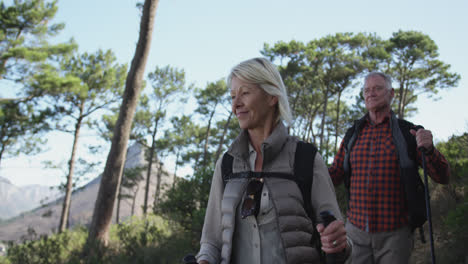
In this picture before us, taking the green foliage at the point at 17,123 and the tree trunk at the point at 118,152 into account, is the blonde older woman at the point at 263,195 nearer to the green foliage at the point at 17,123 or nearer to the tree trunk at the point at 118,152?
the tree trunk at the point at 118,152

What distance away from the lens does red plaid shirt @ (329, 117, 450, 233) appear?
233 centimetres

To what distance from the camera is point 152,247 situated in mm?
6086

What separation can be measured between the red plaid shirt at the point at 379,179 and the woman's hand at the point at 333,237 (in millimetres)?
1309

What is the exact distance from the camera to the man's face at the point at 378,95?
264cm

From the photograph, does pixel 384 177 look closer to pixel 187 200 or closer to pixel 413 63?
pixel 187 200

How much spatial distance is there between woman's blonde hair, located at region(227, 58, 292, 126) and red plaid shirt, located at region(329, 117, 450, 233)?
46.3 inches

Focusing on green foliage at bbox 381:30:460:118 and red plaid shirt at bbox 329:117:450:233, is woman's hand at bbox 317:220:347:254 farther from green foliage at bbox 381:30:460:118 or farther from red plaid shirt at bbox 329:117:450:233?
green foliage at bbox 381:30:460:118

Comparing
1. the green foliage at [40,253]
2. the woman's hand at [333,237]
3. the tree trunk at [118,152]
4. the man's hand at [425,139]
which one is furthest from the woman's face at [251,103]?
the tree trunk at [118,152]

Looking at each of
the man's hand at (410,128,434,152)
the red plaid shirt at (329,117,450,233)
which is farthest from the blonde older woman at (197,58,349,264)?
the red plaid shirt at (329,117,450,233)

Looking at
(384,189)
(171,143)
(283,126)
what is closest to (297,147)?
(283,126)

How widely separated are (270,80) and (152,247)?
5282mm

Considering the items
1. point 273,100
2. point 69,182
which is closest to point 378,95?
point 273,100

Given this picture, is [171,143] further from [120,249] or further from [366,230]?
[366,230]

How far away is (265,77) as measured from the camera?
5.11ft
